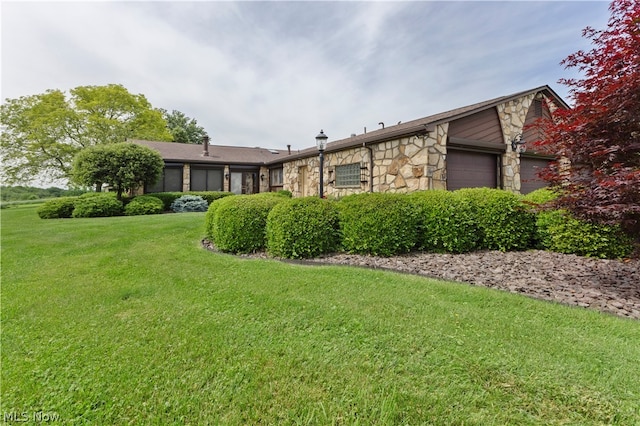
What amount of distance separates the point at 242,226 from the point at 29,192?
2502cm

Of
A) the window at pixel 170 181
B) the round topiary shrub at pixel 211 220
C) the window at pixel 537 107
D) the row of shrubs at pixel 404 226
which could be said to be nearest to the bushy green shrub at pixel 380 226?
the row of shrubs at pixel 404 226

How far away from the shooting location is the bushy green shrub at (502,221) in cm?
506

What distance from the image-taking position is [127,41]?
686 cm

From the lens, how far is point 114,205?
1234cm

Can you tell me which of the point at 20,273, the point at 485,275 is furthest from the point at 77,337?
the point at 485,275

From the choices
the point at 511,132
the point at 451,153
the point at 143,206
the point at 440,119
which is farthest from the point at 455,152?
the point at 143,206

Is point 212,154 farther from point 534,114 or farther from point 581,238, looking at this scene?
Result: point 581,238

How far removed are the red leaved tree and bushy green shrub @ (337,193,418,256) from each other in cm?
208

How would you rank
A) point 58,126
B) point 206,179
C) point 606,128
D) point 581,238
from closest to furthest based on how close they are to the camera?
point 606,128 < point 581,238 < point 206,179 < point 58,126

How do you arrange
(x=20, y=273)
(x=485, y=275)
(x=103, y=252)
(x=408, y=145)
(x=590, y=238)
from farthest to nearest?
(x=408, y=145), (x=103, y=252), (x=590, y=238), (x=20, y=273), (x=485, y=275)

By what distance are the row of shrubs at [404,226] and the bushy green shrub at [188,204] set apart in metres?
9.55

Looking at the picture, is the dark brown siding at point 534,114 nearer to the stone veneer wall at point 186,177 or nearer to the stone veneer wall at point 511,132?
the stone veneer wall at point 511,132

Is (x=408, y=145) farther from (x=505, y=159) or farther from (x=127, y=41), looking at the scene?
(x=127, y=41)

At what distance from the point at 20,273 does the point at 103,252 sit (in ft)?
4.08
